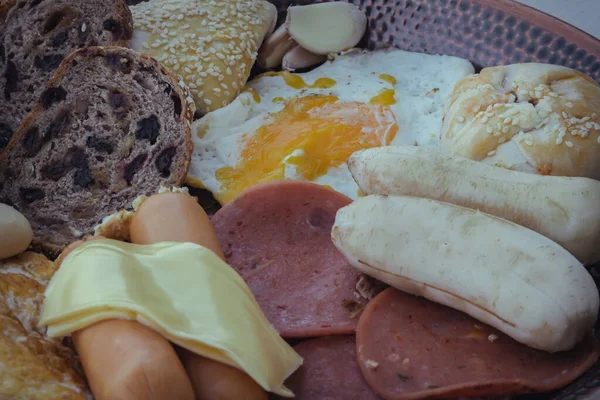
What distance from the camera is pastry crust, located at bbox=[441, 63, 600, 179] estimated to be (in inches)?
64.6

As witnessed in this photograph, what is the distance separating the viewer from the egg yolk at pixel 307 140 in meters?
2.05

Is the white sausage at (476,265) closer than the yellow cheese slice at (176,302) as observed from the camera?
No

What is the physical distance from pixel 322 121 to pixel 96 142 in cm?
84

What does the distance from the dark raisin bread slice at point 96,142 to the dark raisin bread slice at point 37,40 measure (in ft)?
0.92

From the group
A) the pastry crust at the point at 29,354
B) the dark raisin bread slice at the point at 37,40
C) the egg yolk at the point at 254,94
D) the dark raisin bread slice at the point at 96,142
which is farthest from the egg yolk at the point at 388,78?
the pastry crust at the point at 29,354

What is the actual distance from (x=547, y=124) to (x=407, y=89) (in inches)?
32.0

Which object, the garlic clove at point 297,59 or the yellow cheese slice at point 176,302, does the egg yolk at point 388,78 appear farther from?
the yellow cheese slice at point 176,302

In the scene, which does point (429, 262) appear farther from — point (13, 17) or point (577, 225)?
point (13, 17)

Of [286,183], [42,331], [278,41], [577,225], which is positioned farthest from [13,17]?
[577,225]

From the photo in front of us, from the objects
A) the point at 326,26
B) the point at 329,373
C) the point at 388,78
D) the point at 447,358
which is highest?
the point at 326,26

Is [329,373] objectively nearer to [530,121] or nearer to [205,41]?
[530,121]

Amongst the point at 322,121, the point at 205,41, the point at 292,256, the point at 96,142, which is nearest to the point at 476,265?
the point at 292,256

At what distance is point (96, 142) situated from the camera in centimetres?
201

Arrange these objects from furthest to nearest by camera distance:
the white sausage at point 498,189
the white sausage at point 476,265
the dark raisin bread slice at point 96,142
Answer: the dark raisin bread slice at point 96,142
the white sausage at point 498,189
the white sausage at point 476,265
